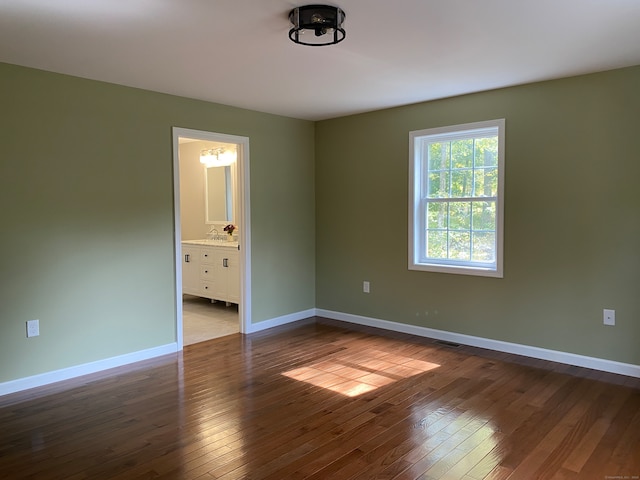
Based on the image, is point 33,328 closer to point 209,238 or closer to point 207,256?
point 207,256

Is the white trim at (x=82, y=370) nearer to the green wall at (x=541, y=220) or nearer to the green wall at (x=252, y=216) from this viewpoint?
the green wall at (x=252, y=216)

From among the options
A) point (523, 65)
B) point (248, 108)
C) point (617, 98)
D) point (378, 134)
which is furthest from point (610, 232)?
point (248, 108)

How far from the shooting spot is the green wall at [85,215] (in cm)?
341

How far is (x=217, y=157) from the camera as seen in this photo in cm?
668

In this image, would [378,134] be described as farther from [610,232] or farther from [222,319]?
[222,319]

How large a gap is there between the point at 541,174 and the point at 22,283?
4.16 metres

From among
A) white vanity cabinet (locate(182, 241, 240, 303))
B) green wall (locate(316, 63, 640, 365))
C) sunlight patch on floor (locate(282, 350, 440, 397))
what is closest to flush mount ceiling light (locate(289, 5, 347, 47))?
green wall (locate(316, 63, 640, 365))

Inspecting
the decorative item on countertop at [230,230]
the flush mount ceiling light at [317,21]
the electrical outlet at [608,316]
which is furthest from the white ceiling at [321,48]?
the decorative item on countertop at [230,230]

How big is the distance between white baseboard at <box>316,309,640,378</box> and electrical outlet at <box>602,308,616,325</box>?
1.01ft

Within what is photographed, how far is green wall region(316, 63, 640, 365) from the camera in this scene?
11.9 ft

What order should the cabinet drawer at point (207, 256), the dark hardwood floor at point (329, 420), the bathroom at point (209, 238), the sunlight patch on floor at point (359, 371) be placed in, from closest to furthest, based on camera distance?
the dark hardwood floor at point (329, 420) < the sunlight patch on floor at point (359, 371) < the bathroom at point (209, 238) < the cabinet drawer at point (207, 256)

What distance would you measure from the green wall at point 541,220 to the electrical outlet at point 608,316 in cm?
3

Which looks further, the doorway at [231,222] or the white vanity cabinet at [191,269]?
the white vanity cabinet at [191,269]

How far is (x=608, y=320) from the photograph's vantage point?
3713 millimetres
